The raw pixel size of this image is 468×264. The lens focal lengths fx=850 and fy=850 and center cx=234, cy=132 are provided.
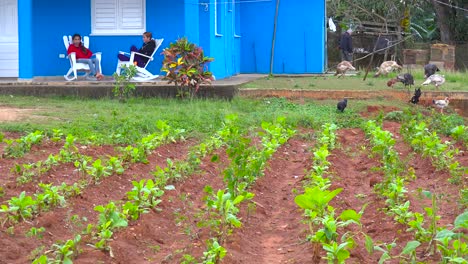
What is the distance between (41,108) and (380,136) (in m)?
7.02

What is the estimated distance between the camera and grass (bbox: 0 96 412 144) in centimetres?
1214

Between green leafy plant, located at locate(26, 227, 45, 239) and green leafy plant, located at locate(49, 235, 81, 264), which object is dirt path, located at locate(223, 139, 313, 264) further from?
green leafy plant, located at locate(26, 227, 45, 239)

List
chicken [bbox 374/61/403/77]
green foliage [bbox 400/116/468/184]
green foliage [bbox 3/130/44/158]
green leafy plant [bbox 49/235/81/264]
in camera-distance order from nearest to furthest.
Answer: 1. green leafy plant [bbox 49/235/81/264]
2. green foliage [bbox 400/116/468/184]
3. green foliage [bbox 3/130/44/158]
4. chicken [bbox 374/61/403/77]

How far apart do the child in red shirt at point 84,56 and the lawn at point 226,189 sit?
3098mm

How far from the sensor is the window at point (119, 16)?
60.6 feet

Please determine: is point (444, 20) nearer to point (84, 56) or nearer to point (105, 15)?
point (105, 15)

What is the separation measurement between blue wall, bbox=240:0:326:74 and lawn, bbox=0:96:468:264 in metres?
7.91

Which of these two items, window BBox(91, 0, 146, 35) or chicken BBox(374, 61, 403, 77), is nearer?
window BBox(91, 0, 146, 35)

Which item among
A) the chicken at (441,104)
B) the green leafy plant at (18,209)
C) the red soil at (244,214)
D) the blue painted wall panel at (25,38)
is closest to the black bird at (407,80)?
the chicken at (441,104)

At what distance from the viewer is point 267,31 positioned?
898 inches

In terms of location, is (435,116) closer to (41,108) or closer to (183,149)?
(183,149)

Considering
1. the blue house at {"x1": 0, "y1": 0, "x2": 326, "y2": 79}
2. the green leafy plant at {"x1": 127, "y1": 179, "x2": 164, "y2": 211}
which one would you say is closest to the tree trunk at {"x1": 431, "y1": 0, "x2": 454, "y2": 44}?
the blue house at {"x1": 0, "y1": 0, "x2": 326, "y2": 79}

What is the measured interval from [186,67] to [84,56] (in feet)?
10.2

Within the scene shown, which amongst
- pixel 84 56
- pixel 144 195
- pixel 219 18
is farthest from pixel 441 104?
pixel 144 195
